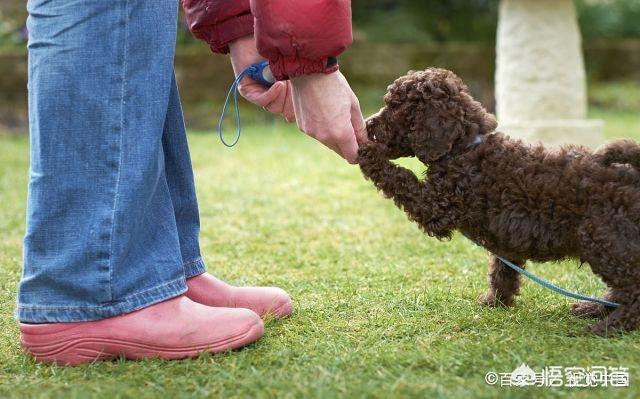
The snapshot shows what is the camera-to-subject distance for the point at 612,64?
11.5 m

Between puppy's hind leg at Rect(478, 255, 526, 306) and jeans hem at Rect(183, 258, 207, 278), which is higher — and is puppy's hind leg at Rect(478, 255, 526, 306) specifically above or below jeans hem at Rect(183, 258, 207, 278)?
below

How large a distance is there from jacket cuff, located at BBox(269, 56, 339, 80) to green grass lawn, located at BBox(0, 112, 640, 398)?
90 centimetres

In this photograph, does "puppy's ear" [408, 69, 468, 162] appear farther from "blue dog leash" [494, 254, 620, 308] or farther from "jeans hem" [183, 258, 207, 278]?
"jeans hem" [183, 258, 207, 278]

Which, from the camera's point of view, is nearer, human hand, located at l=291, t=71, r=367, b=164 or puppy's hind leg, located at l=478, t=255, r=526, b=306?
human hand, located at l=291, t=71, r=367, b=164

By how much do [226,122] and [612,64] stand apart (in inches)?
237

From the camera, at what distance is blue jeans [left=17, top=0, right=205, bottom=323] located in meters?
2.35

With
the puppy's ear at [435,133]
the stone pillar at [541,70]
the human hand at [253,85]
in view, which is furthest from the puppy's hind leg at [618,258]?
the stone pillar at [541,70]

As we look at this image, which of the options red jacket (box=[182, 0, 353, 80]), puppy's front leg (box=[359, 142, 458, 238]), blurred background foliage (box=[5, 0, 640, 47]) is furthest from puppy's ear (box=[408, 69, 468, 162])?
blurred background foliage (box=[5, 0, 640, 47])

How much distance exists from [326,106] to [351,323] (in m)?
0.83

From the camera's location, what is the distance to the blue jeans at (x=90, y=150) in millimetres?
2348

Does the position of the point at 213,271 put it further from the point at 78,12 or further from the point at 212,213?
the point at 78,12

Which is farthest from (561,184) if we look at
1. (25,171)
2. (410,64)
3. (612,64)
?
(612,64)

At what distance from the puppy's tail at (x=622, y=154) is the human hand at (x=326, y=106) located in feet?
2.99

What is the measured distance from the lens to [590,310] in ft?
9.58
